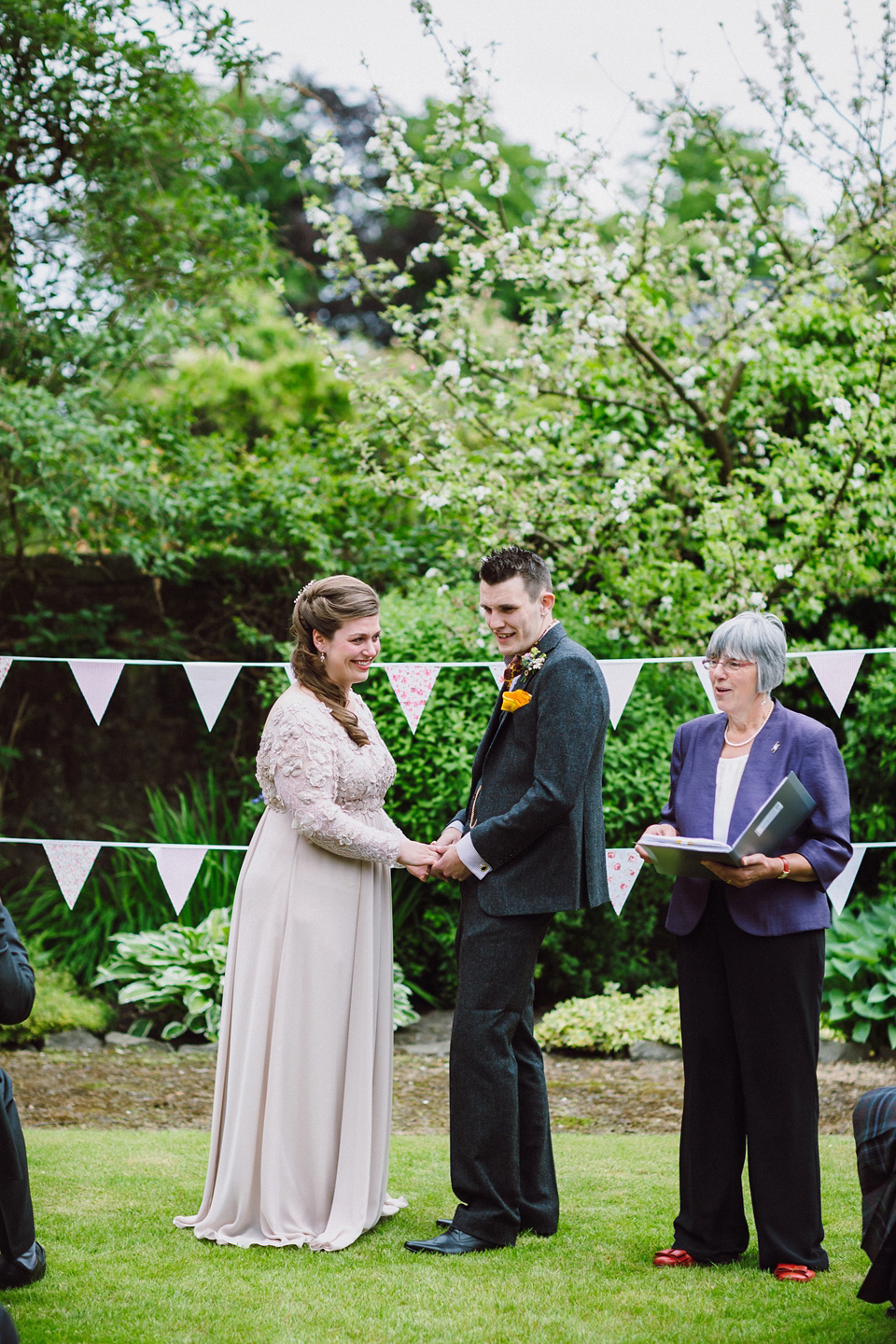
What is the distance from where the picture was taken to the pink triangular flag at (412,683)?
17.5 ft

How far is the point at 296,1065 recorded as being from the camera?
3586mm

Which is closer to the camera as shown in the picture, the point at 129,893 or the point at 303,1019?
the point at 303,1019

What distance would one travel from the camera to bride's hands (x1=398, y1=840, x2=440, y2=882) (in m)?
3.69

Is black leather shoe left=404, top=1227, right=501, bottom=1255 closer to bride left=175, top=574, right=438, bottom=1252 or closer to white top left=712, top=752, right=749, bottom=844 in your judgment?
bride left=175, top=574, right=438, bottom=1252

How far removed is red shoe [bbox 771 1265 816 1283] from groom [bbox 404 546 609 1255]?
74 cm

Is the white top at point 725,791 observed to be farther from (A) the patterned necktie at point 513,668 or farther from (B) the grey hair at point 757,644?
(A) the patterned necktie at point 513,668

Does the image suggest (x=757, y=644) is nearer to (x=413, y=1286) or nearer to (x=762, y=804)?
(x=762, y=804)

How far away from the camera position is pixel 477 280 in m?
7.10

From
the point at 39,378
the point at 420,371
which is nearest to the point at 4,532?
the point at 39,378

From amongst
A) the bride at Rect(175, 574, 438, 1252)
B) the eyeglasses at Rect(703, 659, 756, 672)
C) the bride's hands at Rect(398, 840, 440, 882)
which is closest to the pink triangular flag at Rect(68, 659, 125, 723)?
the bride at Rect(175, 574, 438, 1252)

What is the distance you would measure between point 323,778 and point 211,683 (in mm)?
2047

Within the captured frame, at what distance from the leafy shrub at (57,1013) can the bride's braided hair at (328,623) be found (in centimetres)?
359

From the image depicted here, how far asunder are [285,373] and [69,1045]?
26.1ft

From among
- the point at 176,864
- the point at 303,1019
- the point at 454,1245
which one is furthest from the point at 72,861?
the point at 454,1245
